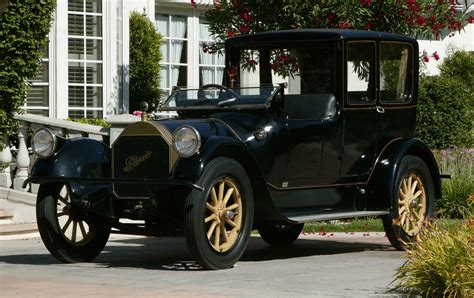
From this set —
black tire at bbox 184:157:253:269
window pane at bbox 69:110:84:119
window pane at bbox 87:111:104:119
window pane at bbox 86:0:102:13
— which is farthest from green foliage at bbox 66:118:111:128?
black tire at bbox 184:157:253:269

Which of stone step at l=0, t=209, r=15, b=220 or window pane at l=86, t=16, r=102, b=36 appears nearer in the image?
stone step at l=0, t=209, r=15, b=220

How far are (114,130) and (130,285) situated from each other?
7.32m

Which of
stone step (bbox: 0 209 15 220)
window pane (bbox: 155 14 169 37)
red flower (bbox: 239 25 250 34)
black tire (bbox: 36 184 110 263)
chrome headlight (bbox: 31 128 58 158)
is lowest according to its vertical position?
stone step (bbox: 0 209 15 220)

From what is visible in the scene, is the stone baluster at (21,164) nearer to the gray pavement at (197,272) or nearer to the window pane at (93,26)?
the gray pavement at (197,272)

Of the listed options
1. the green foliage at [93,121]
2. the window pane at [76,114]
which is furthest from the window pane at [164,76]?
the green foliage at [93,121]

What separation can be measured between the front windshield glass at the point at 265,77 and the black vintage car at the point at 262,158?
0.01 metres

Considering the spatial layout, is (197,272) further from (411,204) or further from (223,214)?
(411,204)

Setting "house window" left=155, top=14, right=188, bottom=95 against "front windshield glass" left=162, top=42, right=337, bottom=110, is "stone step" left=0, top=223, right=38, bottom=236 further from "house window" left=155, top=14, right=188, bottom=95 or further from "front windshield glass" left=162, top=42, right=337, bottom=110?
"house window" left=155, top=14, right=188, bottom=95

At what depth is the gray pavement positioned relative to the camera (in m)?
8.40

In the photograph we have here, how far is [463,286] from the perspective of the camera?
7.69 meters

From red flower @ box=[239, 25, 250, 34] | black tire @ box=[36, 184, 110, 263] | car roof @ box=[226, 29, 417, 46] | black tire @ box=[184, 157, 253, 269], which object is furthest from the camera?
red flower @ box=[239, 25, 250, 34]

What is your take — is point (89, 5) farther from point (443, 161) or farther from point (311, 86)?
point (311, 86)

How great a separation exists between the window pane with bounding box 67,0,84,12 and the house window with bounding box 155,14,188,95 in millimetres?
2787

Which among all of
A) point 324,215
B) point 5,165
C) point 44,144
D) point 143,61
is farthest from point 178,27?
point 44,144
